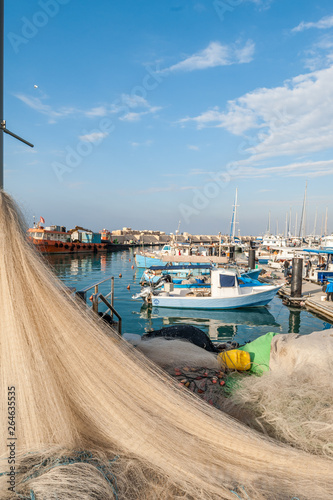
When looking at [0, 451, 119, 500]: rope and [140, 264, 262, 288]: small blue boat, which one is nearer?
[0, 451, 119, 500]: rope

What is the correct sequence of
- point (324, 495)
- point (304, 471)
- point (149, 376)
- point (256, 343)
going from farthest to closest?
point (256, 343) < point (149, 376) < point (304, 471) < point (324, 495)

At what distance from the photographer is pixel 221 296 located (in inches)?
657

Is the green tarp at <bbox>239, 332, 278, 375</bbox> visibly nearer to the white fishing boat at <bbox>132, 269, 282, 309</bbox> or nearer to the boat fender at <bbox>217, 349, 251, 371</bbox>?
the boat fender at <bbox>217, 349, 251, 371</bbox>

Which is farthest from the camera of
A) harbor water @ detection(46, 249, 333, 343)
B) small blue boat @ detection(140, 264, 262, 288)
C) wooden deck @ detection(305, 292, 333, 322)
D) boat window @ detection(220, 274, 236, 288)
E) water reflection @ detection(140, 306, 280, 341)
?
small blue boat @ detection(140, 264, 262, 288)

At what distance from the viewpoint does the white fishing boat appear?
A: 1677 cm

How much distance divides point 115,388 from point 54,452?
0.56 metres

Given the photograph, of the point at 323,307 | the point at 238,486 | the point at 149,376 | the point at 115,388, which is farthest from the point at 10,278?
the point at 323,307

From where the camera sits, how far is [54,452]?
2098 mm

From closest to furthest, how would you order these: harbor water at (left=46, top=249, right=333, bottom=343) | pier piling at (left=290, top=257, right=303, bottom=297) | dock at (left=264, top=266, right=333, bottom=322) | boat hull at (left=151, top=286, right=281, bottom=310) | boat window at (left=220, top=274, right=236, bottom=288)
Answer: harbor water at (left=46, top=249, right=333, bottom=343) → dock at (left=264, top=266, right=333, bottom=322) → boat hull at (left=151, top=286, right=281, bottom=310) → boat window at (left=220, top=274, right=236, bottom=288) → pier piling at (left=290, top=257, right=303, bottom=297)

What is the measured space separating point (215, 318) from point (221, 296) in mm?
1246

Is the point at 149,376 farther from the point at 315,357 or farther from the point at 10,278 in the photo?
the point at 315,357

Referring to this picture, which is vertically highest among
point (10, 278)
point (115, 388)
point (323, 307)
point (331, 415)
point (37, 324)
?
point (10, 278)

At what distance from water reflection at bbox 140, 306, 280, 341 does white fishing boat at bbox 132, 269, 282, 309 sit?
384 mm

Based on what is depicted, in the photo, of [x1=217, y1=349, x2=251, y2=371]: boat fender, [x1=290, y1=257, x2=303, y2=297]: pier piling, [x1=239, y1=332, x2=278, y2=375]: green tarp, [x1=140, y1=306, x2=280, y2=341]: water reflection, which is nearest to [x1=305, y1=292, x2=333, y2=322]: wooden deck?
[x1=290, y1=257, x2=303, y2=297]: pier piling
